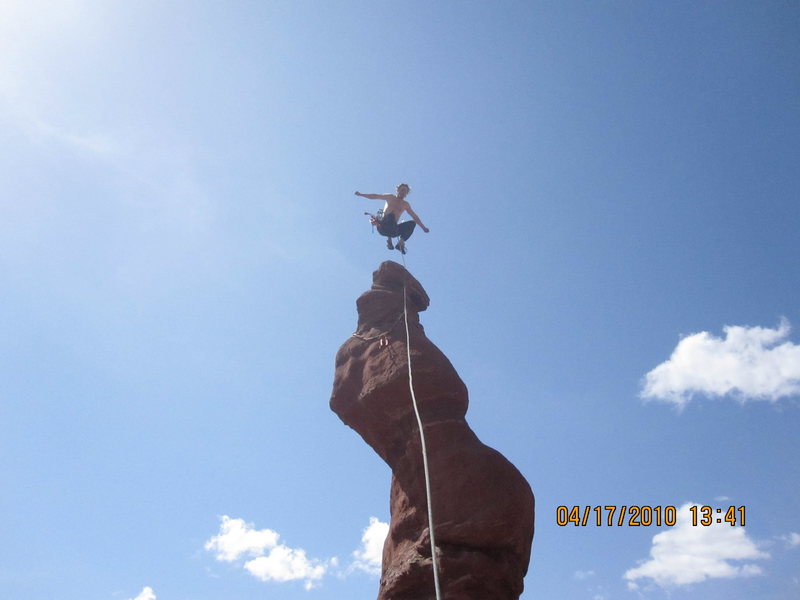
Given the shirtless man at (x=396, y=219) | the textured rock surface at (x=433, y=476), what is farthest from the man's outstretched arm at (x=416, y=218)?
the textured rock surface at (x=433, y=476)

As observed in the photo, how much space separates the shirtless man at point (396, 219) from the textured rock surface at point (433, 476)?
2.64m

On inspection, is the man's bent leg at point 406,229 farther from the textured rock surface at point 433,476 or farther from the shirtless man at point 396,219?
the textured rock surface at point 433,476

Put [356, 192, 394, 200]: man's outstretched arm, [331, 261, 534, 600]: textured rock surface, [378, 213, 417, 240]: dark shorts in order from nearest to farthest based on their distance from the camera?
[331, 261, 534, 600]: textured rock surface < [378, 213, 417, 240]: dark shorts < [356, 192, 394, 200]: man's outstretched arm

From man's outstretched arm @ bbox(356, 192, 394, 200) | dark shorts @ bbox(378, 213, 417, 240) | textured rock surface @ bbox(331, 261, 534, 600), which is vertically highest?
man's outstretched arm @ bbox(356, 192, 394, 200)

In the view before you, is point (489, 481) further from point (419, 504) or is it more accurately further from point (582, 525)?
point (582, 525)

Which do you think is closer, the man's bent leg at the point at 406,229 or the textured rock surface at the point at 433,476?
the textured rock surface at the point at 433,476

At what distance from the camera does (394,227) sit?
1292cm

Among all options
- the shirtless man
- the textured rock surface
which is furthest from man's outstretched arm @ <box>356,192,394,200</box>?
the textured rock surface

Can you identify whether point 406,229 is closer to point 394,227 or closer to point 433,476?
point 394,227

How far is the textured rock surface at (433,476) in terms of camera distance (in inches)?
294

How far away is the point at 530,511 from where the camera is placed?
8.09 metres

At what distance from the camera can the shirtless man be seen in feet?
42.2

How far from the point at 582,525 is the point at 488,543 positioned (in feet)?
13.4

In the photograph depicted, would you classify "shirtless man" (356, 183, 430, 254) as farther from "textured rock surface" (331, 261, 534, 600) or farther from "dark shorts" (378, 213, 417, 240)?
"textured rock surface" (331, 261, 534, 600)
